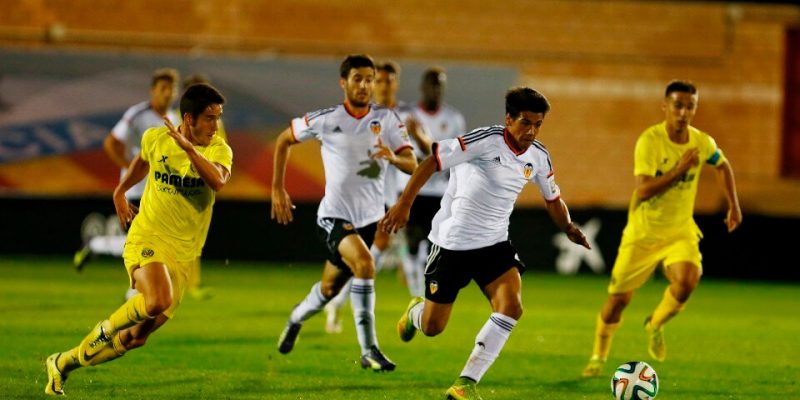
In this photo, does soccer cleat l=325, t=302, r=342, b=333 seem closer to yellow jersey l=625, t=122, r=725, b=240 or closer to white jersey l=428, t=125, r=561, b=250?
yellow jersey l=625, t=122, r=725, b=240

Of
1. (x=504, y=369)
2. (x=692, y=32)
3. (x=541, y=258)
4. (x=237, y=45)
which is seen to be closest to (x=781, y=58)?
(x=692, y=32)

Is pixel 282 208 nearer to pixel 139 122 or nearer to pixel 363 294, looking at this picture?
pixel 363 294

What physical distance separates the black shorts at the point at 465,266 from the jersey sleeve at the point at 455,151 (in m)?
0.57

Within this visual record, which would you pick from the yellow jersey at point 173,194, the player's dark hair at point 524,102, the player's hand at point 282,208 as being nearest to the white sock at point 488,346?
the player's dark hair at point 524,102

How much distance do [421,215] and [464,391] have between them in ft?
19.0

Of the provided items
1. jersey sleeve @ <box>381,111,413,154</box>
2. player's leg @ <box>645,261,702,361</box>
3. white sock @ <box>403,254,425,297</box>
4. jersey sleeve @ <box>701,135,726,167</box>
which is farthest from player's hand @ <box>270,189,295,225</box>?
white sock @ <box>403,254,425,297</box>

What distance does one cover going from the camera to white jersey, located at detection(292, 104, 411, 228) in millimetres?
8641

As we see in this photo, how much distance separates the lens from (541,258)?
61.1ft

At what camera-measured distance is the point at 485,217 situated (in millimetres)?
7188

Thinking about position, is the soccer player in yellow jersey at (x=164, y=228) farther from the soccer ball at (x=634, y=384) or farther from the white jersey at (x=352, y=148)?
the soccer ball at (x=634, y=384)

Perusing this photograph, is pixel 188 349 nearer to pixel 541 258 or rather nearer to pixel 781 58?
pixel 541 258

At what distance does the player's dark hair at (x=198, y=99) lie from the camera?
6.89 meters

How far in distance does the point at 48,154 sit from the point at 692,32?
11420 mm

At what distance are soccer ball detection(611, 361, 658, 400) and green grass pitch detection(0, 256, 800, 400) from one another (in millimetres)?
466
